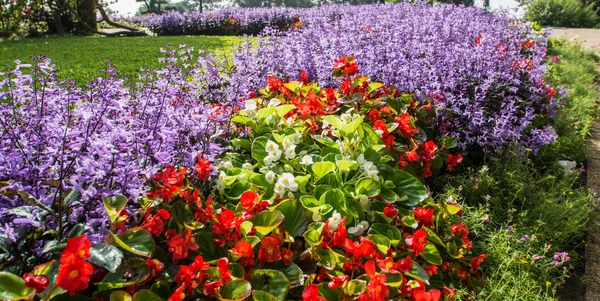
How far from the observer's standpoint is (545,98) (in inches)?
164

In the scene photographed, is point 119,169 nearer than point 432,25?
Yes

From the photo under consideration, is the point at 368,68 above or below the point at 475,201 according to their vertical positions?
above

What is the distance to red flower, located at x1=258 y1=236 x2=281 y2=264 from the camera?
61.5 inches

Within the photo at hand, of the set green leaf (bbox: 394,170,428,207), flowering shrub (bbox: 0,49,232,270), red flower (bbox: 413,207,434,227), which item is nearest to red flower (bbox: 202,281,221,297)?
flowering shrub (bbox: 0,49,232,270)

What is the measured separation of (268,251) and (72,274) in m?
0.67

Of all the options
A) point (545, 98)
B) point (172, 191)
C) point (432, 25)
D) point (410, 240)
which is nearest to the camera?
point (172, 191)

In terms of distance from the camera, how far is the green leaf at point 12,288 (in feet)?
3.54

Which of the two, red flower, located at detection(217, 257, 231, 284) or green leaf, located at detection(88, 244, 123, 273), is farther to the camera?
red flower, located at detection(217, 257, 231, 284)

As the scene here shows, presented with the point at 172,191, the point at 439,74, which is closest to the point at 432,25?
the point at 439,74

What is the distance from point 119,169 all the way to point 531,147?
3.11 meters

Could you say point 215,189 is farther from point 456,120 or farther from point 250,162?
point 456,120

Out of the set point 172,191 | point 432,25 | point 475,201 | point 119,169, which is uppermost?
point 432,25

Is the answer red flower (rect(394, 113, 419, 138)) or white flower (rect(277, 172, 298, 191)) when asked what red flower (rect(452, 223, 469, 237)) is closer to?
red flower (rect(394, 113, 419, 138))

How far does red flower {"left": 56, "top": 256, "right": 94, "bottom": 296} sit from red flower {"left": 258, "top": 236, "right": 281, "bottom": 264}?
2.03 ft
